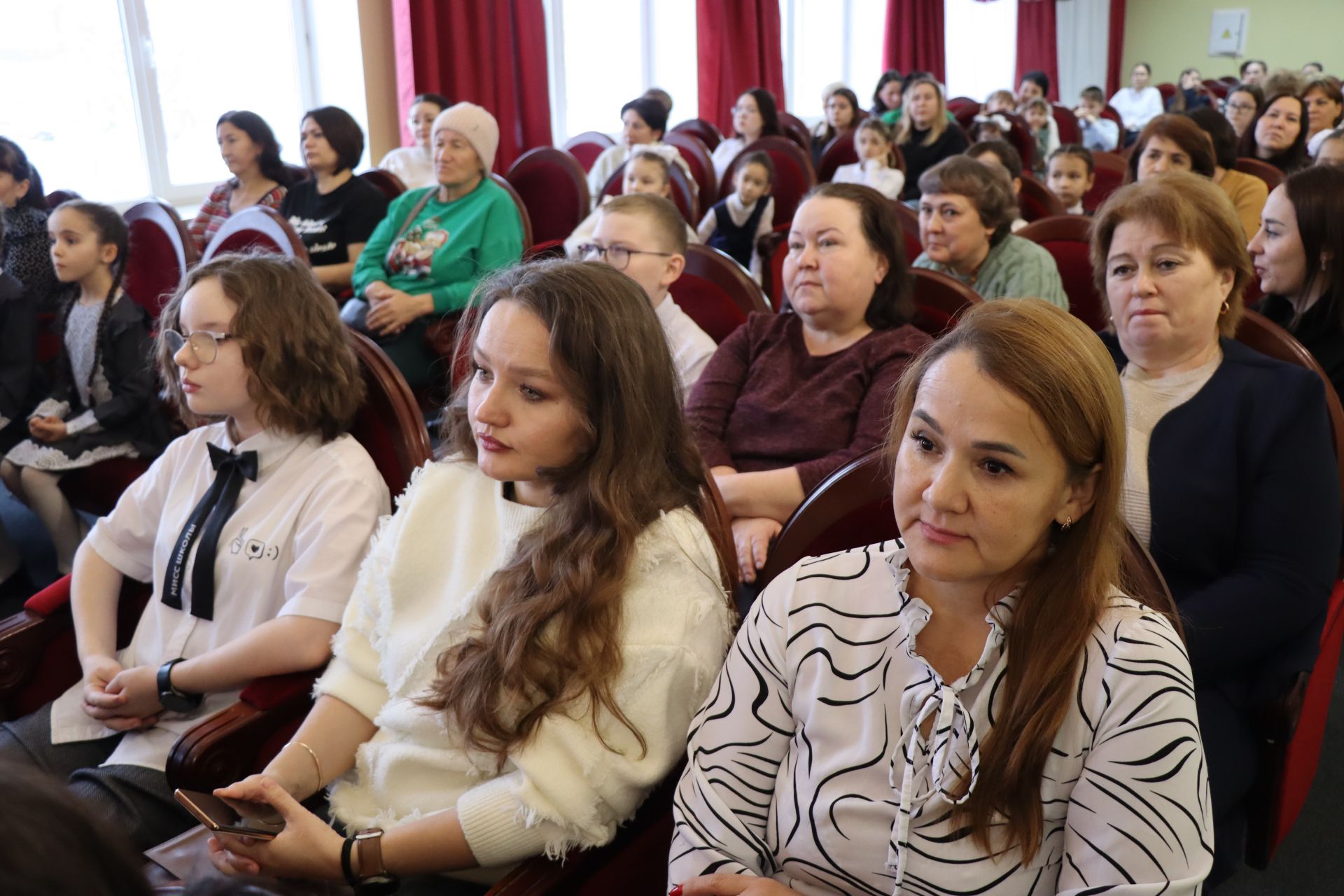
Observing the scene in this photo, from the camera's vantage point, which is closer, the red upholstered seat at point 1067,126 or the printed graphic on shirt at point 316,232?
the printed graphic on shirt at point 316,232

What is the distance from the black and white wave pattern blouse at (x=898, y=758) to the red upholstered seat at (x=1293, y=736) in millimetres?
608

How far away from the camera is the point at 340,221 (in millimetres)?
3816

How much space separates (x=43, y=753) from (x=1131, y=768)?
4.95ft

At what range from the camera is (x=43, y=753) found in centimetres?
152

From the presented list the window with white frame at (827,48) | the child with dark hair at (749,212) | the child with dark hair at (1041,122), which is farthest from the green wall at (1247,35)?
the child with dark hair at (749,212)

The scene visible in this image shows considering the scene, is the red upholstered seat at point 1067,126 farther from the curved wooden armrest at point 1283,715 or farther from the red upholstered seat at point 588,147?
the curved wooden armrest at point 1283,715

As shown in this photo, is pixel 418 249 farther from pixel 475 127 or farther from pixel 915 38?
pixel 915 38

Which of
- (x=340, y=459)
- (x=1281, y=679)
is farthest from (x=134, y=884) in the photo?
(x=1281, y=679)

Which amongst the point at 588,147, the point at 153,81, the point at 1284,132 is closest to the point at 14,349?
the point at 153,81

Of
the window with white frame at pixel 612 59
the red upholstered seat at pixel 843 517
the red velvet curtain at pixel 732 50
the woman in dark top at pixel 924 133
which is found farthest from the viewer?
Answer: the red velvet curtain at pixel 732 50

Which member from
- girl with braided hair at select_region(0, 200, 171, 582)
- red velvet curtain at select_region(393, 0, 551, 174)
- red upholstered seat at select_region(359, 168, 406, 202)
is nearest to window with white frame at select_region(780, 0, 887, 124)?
red velvet curtain at select_region(393, 0, 551, 174)

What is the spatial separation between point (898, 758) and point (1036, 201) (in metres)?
3.34

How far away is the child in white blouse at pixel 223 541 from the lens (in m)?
1.46

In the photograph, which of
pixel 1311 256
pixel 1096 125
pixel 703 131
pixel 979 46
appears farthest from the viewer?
pixel 979 46
